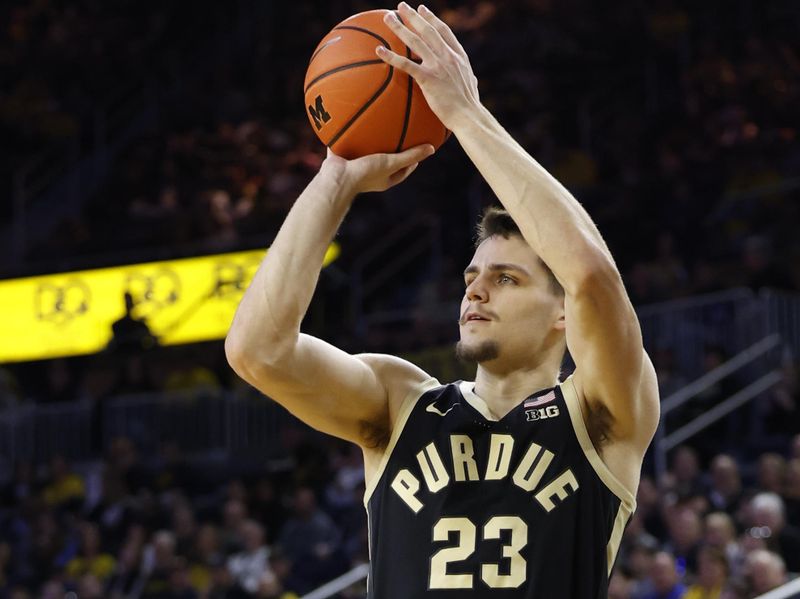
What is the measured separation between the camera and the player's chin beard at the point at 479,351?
306cm

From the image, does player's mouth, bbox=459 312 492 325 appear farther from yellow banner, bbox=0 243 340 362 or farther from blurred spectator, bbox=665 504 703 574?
yellow banner, bbox=0 243 340 362

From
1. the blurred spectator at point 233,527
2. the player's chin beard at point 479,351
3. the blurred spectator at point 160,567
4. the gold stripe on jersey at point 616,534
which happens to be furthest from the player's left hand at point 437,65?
the blurred spectator at point 160,567

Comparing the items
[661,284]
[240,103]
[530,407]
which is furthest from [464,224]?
[530,407]

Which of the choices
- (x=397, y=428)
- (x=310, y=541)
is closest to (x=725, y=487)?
(x=310, y=541)

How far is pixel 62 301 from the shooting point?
11.8 meters

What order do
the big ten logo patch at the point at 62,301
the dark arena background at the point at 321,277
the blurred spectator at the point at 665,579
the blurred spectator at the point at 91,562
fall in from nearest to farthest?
the blurred spectator at the point at 665,579
the dark arena background at the point at 321,277
the blurred spectator at the point at 91,562
the big ten logo patch at the point at 62,301

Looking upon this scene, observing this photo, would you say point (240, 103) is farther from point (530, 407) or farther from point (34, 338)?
point (530, 407)

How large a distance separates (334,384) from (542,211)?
61 cm

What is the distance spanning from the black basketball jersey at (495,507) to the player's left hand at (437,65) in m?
0.66

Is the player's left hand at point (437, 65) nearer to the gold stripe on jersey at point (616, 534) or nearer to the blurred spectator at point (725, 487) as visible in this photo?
the gold stripe on jersey at point (616, 534)

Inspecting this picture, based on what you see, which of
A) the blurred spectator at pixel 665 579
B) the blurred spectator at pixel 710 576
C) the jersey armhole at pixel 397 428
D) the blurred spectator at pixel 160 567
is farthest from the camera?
the blurred spectator at pixel 160 567

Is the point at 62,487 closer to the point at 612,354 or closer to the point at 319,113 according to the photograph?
the point at 319,113

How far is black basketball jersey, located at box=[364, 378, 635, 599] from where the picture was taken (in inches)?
111

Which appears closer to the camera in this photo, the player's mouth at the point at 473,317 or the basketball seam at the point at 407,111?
the basketball seam at the point at 407,111
